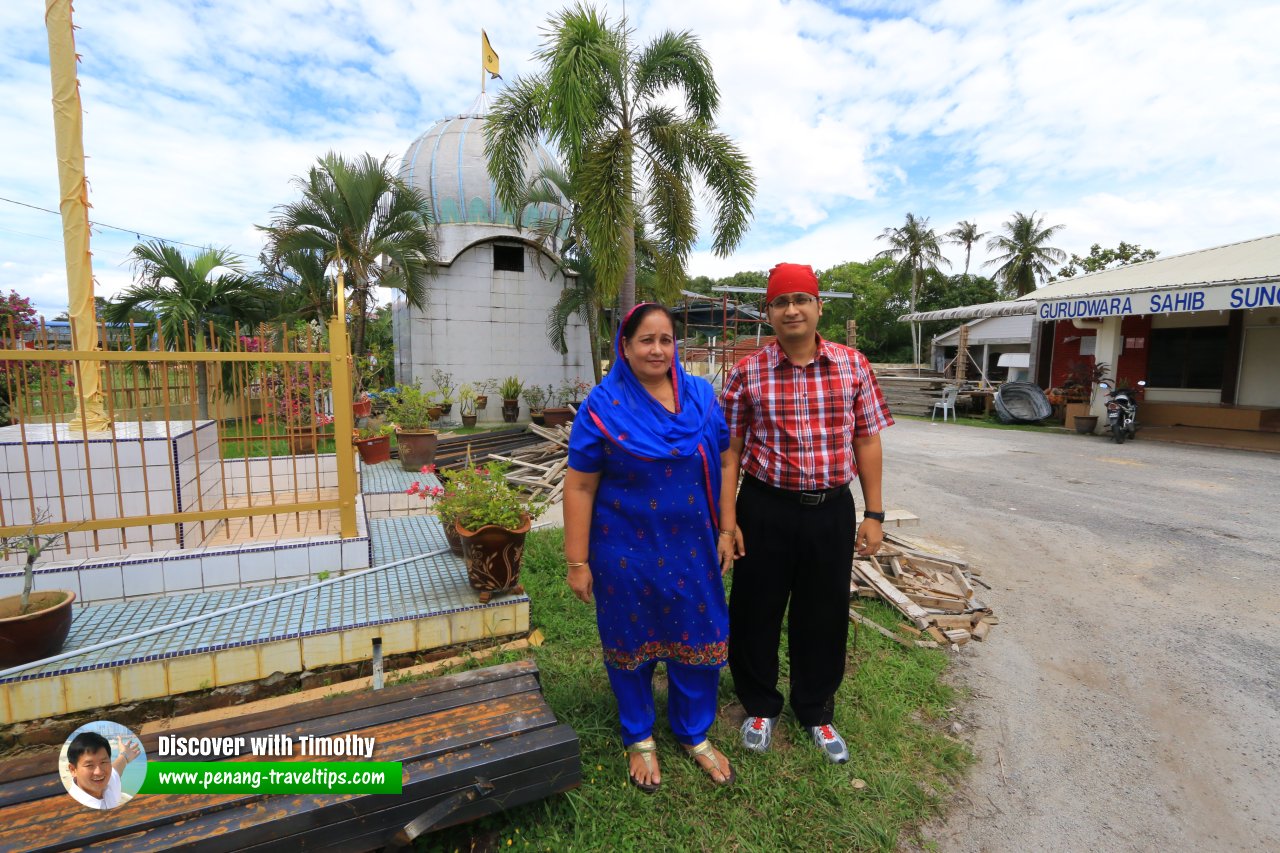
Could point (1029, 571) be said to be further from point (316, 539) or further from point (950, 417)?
point (950, 417)

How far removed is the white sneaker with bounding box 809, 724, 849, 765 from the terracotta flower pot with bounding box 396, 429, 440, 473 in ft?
18.0

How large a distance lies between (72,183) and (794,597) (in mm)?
4591

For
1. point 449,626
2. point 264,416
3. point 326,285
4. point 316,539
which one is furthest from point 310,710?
point 326,285

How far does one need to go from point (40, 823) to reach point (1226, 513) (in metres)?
8.77

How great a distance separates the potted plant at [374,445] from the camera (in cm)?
679

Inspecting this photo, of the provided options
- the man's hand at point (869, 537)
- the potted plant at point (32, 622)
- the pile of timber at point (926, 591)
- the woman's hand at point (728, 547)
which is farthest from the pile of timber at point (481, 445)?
the man's hand at point (869, 537)

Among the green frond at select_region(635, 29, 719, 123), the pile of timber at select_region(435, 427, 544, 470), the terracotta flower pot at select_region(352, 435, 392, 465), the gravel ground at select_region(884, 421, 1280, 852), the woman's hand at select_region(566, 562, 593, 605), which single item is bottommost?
the gravel ground at select_region(884, 421, 1280, 852)

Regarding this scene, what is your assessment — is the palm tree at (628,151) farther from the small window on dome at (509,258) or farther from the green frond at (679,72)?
the small window on dome at (509,258)

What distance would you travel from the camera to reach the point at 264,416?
402 cm

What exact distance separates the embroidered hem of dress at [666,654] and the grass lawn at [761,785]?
1.52 feet

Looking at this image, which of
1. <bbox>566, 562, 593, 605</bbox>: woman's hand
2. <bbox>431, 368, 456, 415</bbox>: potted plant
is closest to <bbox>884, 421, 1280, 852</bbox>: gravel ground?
<bbox>566, 562, 593, 605</bbox>: woman's hand

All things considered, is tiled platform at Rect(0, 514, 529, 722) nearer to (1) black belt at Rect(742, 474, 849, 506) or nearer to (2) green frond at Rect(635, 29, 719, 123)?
(1) black belt at Rect(742, 474, 849, 506)

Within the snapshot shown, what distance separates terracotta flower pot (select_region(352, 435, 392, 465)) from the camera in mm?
6750

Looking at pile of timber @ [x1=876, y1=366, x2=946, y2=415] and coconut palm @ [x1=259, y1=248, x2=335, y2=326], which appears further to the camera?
pile of timber @ [x1=876, y1=366, x2=946, y2=415]
